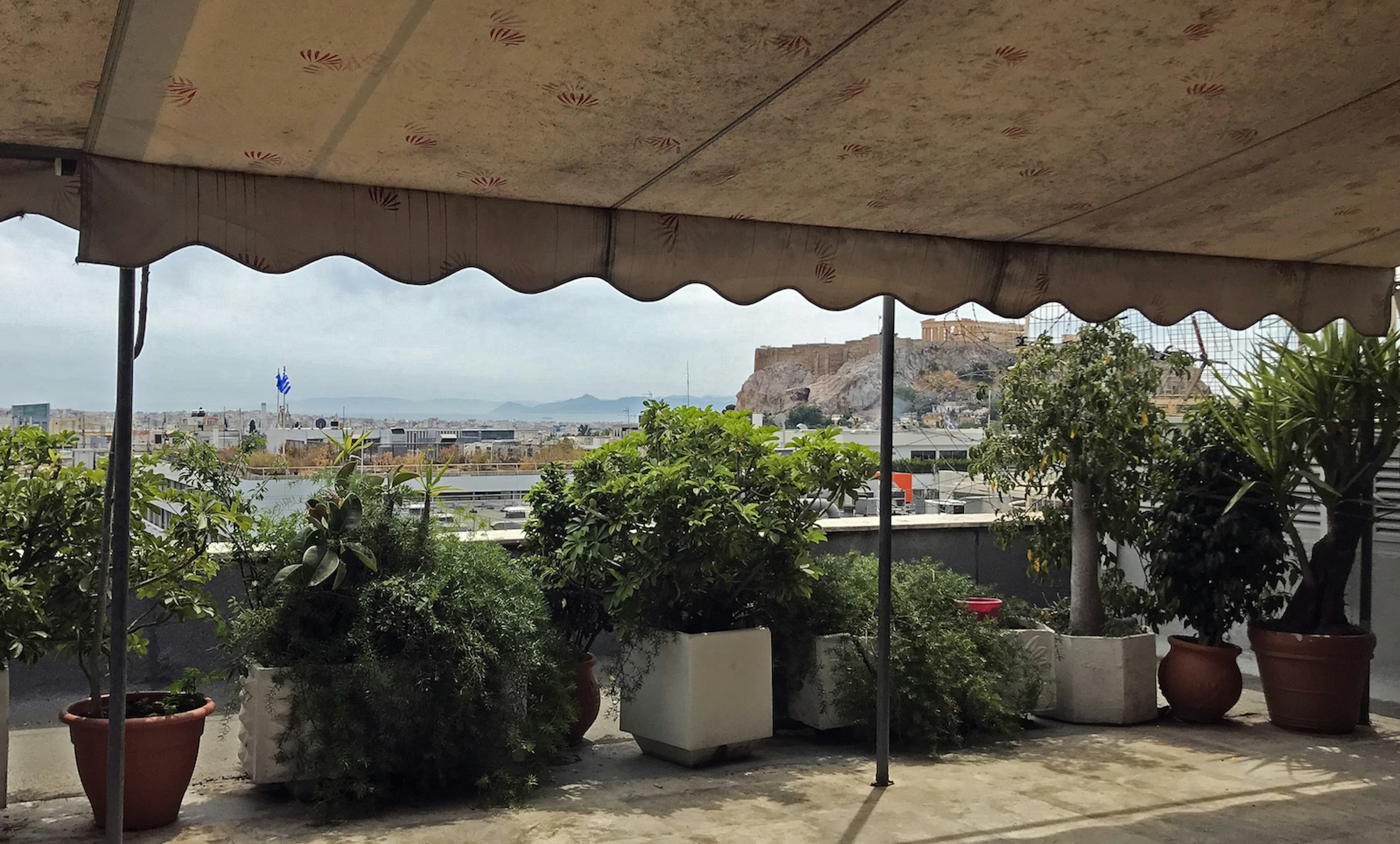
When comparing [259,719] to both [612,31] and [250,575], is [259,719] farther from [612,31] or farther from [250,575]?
[612,31]

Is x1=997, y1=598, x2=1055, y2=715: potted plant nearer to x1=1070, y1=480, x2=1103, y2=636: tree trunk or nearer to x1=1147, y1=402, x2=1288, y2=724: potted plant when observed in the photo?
x1=1070, y1=480, x2=1103, y2=636: tree trunk

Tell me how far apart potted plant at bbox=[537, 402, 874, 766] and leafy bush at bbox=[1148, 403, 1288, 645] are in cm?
215

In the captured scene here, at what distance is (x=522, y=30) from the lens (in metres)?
2.15

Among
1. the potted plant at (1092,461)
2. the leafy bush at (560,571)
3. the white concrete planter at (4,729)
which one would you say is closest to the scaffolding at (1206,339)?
the potted plant at (1092,461)

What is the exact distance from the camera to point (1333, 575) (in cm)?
548

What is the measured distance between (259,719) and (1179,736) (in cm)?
436

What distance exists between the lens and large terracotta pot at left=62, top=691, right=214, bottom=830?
3.57 meters

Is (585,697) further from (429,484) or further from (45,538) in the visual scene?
(45,538)

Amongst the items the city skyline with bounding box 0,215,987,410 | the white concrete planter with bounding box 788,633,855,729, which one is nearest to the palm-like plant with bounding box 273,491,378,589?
the city skyline with bounding box 0,215,987,410

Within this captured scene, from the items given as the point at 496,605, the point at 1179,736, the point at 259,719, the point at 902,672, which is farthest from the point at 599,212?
the point at 1179,736

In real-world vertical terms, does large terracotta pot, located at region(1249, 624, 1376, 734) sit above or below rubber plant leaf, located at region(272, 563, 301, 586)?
below

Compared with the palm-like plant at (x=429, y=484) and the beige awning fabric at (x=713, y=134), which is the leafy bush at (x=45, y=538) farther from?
the beige awning fabric at (x=713, y=134)

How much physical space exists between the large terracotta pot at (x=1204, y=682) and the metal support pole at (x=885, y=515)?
7.08 feet

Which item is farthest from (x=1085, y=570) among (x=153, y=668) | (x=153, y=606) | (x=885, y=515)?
(x=153, y=668)
